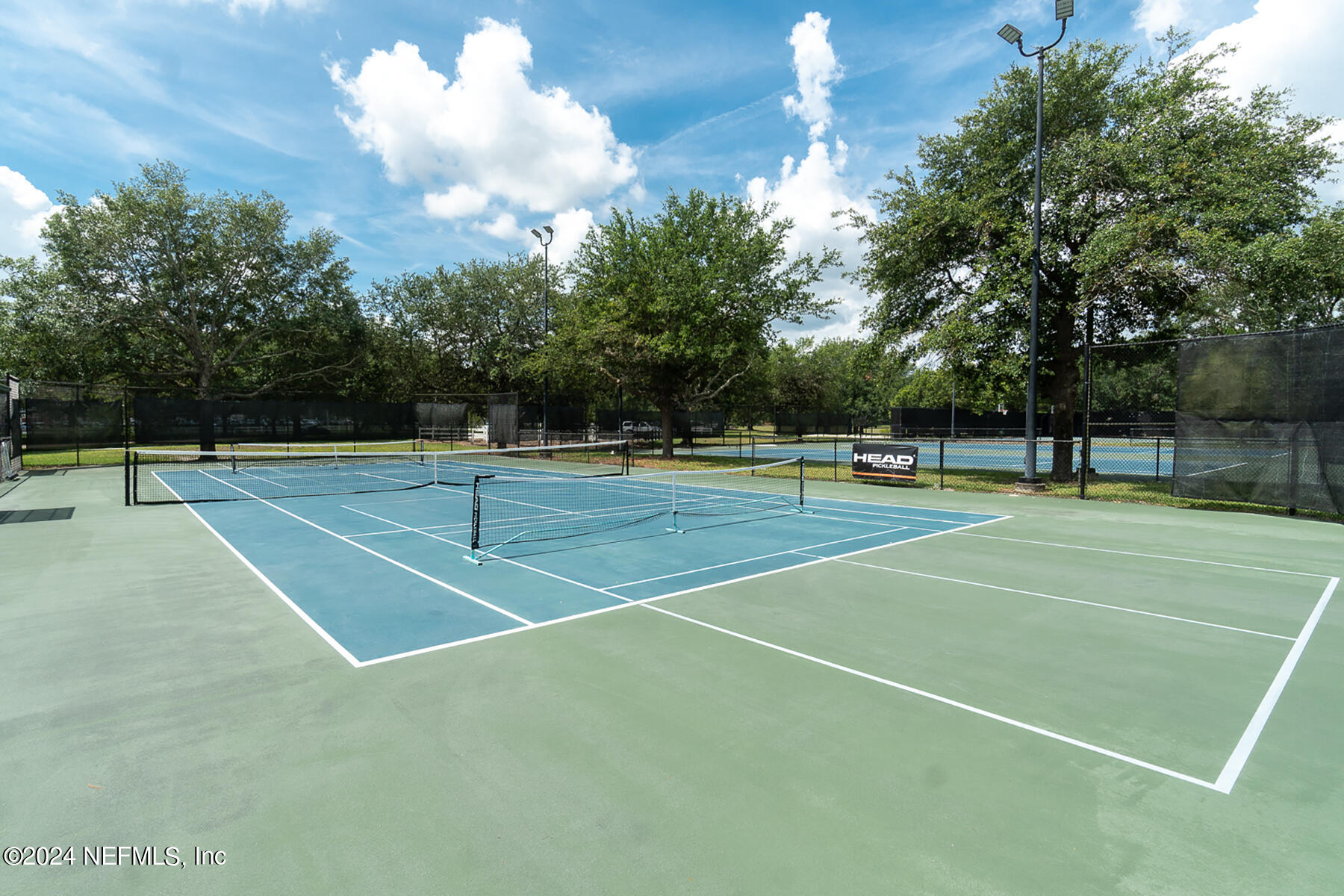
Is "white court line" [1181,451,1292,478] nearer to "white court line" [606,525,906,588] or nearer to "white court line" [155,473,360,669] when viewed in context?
"white court line" [606,525,906,588]

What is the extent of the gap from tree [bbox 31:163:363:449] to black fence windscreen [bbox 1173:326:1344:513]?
3516 cm

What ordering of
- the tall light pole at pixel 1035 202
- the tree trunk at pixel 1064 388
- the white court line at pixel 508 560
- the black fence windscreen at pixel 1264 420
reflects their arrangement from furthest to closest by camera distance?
the tree trunk at pixel 1064 388 < the tall light pole at pixel 1035 202 < the black fence windscreen at pixel 1264 420 < the white court line at pixel 508 560

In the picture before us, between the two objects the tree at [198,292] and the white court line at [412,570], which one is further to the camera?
the tree at [198,292]

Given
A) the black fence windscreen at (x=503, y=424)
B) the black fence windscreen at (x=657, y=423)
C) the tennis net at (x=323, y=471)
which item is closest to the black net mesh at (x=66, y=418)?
the tennis net at (x=323, y=471)

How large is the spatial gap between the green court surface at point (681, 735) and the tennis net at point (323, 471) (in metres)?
5.77

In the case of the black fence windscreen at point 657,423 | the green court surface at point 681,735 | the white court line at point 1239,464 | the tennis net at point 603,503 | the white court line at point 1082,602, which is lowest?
the green court surface at point 681,735

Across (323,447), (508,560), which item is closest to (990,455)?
(508,560)

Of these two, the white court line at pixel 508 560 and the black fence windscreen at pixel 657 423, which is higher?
the black fence windscreen at pixel 657 423

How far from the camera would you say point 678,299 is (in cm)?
2469

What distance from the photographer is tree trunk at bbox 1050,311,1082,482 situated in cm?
1864

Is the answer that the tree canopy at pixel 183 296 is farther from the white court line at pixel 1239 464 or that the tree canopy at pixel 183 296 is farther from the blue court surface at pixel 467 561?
the white court line at pixel 1239 464

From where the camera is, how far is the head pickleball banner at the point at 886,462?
1808 centimetres

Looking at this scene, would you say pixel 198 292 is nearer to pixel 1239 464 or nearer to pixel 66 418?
pixel 66 418

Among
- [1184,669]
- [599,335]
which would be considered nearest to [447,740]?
[1184,669]
